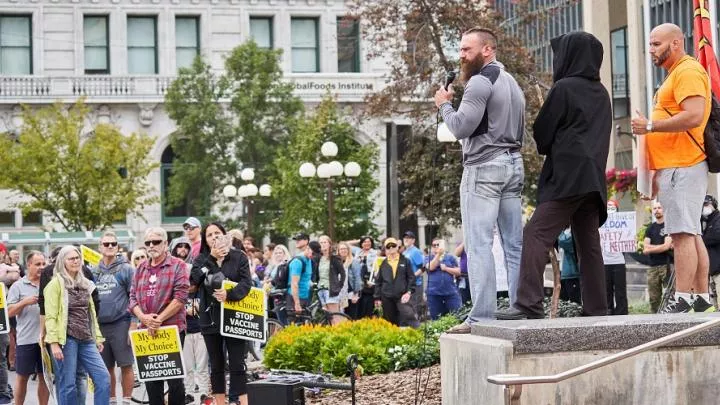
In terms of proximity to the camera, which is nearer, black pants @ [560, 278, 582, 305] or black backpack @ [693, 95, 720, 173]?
black backpack @ [693, 95, 720, 173]

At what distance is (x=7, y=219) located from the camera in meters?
58.1

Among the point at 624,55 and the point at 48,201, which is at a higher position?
the point at 624,55

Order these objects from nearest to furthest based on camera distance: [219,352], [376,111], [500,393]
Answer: [500,393] → [219,352] → [376,111]

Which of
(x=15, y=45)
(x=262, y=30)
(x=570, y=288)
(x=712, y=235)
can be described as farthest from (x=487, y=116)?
(x=262, y=30)

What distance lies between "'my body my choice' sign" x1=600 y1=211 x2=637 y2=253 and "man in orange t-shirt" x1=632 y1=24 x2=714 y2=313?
10.6 meters

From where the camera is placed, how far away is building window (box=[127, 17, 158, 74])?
195 ft

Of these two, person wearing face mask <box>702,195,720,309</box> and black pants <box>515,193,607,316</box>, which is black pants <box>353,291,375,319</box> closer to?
person wearing face mask <box>702,195,720,309</box>

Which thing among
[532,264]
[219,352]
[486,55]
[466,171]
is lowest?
[219,352]

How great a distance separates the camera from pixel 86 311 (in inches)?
616

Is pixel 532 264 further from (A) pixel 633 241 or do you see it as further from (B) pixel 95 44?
(B) pixel 95 44

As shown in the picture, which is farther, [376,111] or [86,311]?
[376,111]

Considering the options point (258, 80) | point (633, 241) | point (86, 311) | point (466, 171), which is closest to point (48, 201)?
point (258, 80)

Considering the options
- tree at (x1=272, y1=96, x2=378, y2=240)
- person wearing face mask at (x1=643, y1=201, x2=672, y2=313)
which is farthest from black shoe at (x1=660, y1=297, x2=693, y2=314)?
tree at (x1=272, y1=96, x2=378, y2=240)

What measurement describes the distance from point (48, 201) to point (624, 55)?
65.6 feet
